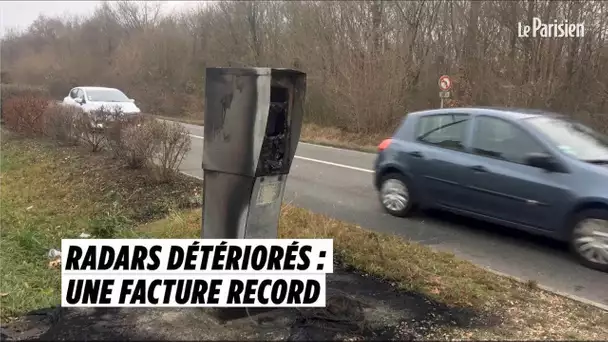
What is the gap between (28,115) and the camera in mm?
14359

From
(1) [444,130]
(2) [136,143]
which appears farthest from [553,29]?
(2) [136,143]

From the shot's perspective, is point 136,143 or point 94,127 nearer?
point 136,143

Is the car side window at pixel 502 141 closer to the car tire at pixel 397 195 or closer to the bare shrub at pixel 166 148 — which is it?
the car tire at pixel 397 195

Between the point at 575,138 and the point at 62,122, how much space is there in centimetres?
1012

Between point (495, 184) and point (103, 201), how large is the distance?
5356 mm

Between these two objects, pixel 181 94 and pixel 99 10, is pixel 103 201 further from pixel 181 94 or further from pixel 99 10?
pixel 99 10

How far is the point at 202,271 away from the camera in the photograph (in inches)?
176

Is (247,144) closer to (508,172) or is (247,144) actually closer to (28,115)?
(508,172)

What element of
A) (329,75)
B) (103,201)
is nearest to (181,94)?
(329,75)

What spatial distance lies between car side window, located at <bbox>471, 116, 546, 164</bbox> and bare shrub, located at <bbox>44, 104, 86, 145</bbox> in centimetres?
799

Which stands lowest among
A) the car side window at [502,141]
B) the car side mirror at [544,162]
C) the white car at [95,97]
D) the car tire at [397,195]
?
the car tire at [397,195]

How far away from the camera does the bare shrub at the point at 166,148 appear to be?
9031mm

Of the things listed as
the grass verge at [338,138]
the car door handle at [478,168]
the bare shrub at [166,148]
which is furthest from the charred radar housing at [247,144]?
the grass verge at [338,138]

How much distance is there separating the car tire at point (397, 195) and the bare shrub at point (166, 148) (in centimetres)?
323
